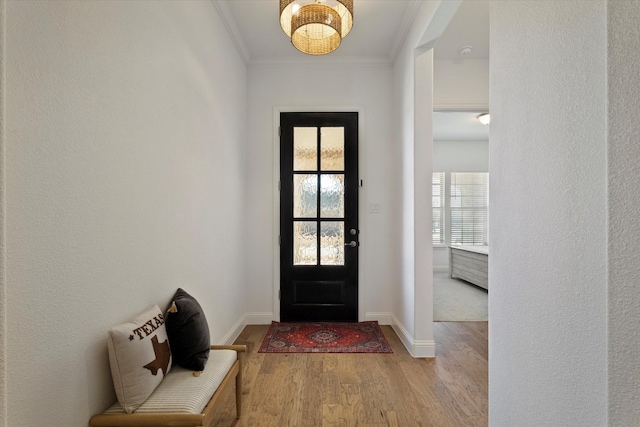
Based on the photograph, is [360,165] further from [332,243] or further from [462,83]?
[462,83]

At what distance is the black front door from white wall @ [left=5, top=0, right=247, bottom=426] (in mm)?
1448

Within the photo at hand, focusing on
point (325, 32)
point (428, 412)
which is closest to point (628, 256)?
point (428, 412)

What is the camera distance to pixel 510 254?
1.23 m

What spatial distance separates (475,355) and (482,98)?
255cm

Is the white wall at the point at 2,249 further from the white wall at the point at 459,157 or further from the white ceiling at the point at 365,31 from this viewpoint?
the white wall at the point at 459,157

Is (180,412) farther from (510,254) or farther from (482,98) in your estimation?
(482,98)

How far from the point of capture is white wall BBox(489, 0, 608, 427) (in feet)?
2.73

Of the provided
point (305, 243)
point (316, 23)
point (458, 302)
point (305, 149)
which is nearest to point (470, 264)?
point (458, 302)

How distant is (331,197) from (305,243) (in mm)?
571

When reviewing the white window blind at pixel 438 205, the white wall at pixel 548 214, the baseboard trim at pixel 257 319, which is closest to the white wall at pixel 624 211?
the white wall at pixel 548 214

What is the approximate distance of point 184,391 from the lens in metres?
1.31

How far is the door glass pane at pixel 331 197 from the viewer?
11.3ft

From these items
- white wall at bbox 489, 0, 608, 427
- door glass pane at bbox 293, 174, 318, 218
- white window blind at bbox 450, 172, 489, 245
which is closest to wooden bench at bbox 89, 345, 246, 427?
white wall at bbox 489, 0, 608, 427

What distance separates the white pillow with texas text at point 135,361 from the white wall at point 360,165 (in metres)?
2.12
